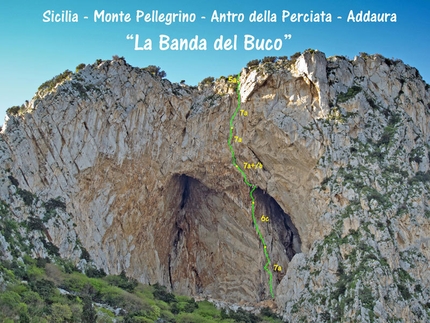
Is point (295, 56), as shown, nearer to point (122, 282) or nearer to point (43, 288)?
point (122, 282)

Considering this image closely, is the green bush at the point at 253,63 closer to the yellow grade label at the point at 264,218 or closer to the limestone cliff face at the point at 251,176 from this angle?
the limestone cliff face at the point at 251,176

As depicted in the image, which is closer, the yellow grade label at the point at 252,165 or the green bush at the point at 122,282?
the green bush at the point at 122,282

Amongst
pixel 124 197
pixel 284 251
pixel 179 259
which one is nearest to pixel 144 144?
pixel 124 197

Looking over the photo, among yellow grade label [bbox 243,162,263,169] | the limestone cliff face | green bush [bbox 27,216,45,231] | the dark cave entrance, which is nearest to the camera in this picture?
green bush [bbox 27,216,45,231]

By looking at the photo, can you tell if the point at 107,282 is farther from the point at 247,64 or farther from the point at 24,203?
the point at 247,64

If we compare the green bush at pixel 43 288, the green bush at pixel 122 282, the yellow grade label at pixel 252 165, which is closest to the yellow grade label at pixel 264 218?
the yellow grade label at pixel 252 165

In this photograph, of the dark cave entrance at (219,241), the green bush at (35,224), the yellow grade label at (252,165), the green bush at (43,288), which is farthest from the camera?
the dark cave entrance at (219,241)

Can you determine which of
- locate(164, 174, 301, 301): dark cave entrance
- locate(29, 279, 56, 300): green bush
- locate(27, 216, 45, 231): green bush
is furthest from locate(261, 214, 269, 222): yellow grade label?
locate(29, 279, 56, 300): green bush

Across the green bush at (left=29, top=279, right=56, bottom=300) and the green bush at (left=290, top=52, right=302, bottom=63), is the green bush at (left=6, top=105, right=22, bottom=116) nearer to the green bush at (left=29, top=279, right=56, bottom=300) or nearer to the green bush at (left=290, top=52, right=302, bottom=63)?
the green bush at (left=29, top=279, right=56, bottom=300)
